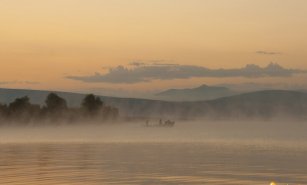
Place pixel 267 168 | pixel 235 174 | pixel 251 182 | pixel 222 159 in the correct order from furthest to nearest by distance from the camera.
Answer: pixel 222 159
pixel 267 168
pixel 235 174
pixel 251 182

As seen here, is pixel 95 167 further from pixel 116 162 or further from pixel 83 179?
pixel 83 179

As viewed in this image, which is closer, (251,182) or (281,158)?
(251,182)

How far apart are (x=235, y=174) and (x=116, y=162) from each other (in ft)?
47.4

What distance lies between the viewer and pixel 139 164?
54281mm

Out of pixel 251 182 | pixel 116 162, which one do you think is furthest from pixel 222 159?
pixel 251 182

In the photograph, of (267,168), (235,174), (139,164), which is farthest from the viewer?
(139,164)

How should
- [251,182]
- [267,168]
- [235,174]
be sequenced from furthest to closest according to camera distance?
1. [267,168]
2. [235,174]
3. [251,182]

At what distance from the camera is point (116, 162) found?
57.1m

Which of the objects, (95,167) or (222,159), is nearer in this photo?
(95,167)

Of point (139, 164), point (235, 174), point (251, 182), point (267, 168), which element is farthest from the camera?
point (139, 164)

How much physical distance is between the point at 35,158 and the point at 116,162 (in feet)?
30.3

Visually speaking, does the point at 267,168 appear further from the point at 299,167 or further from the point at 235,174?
the point at 235,174

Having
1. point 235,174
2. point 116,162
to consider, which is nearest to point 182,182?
point 235,174

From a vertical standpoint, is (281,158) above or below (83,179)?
above
